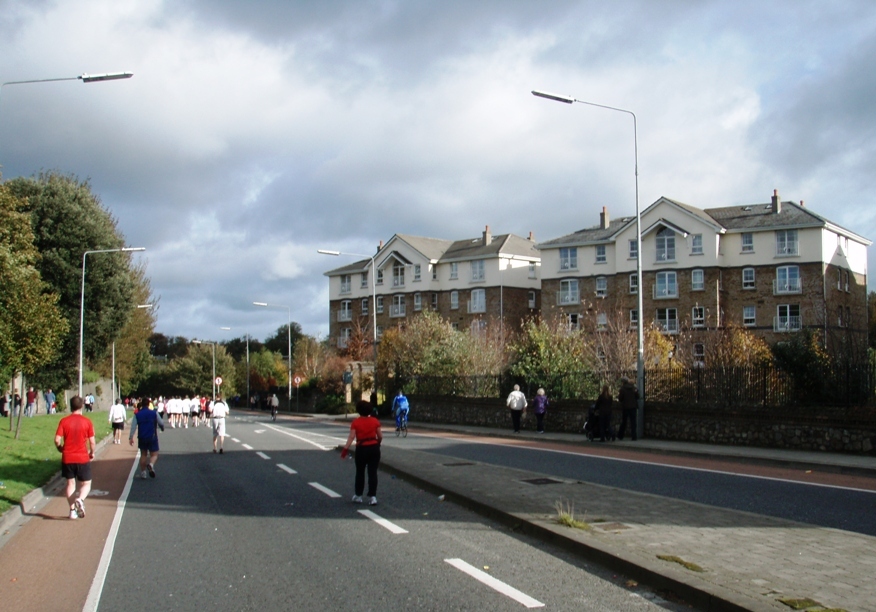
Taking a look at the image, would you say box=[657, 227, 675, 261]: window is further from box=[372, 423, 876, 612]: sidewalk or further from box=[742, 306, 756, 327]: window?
box=[372, 423, 876, 612]: sidewalk

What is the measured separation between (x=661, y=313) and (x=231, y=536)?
5909 centimetres

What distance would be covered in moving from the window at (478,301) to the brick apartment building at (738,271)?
41.8 feet

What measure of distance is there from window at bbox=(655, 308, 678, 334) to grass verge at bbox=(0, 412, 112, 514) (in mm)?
46489

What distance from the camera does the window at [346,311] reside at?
300 ft

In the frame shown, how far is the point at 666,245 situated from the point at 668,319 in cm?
564

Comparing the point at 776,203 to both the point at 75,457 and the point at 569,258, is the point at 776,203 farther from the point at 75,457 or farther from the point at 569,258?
the point at 75,457

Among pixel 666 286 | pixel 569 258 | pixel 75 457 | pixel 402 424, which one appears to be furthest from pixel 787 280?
pixel 75 457

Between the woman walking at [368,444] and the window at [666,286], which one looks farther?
the window at [666,286]

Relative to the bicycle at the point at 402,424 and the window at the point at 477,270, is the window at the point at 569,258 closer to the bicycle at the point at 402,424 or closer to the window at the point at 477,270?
the window at the point at 477,270

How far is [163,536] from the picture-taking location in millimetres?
10016

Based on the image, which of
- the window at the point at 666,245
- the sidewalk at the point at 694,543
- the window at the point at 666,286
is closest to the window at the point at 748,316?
the window at the point at 666,286

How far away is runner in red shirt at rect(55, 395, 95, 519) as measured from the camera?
1161 centimetres

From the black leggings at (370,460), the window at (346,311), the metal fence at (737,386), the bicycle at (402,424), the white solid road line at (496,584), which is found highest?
the window at (346,311)

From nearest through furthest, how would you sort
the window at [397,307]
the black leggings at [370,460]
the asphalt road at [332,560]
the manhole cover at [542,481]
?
the asphalt road at [332,560], the black leggings at [370,460], the manhole cover at [542,481], the window at [397,307]
